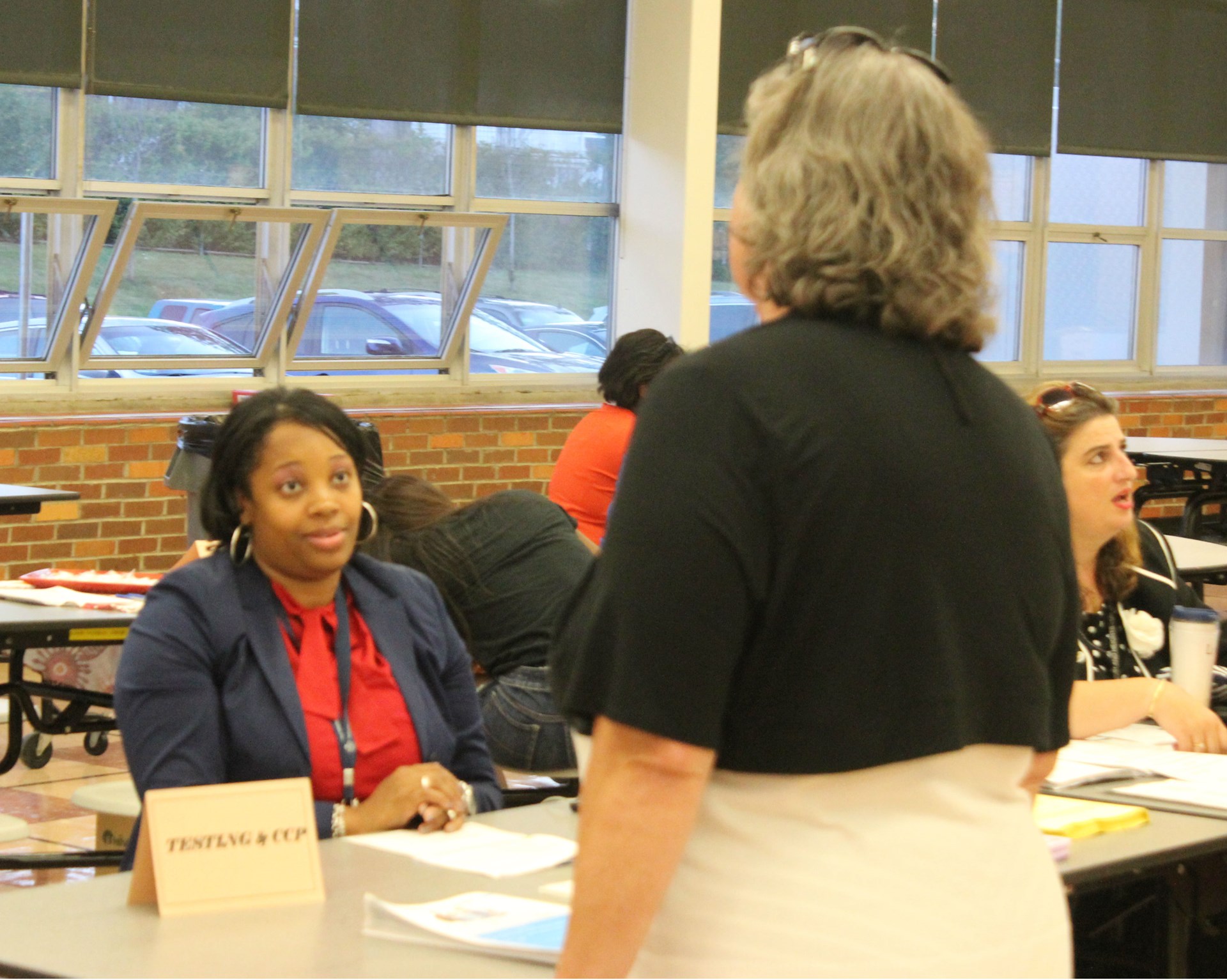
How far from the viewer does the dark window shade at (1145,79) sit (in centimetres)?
950

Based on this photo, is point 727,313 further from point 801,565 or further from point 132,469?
point 801,565

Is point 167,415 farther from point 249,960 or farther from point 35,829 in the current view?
point 249,960

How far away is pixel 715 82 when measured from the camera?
772 cm

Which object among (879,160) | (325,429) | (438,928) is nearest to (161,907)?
(438,928)

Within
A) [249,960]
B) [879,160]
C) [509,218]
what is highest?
[509,218]

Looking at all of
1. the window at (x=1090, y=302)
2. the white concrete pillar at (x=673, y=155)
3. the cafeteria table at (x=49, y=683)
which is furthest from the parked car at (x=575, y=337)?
the cafeteria table at (x=49, y=683)

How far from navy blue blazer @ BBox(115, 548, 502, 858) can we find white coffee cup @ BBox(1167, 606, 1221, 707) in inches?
49.1

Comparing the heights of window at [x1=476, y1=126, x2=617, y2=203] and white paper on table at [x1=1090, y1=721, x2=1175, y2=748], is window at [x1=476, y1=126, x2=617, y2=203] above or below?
above

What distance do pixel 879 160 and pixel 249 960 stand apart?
1.03 metres

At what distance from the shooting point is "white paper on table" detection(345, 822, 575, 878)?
2.03 m

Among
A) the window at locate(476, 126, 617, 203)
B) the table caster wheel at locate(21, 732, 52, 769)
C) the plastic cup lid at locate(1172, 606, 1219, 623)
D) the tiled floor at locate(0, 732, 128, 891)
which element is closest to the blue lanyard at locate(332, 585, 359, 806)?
the plastic cup lid at locate(1172, 606, 1219, 623)

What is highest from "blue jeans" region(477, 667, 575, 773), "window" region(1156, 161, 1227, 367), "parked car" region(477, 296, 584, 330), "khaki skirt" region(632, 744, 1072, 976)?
"window" region(1156, 161, 1227, 367)

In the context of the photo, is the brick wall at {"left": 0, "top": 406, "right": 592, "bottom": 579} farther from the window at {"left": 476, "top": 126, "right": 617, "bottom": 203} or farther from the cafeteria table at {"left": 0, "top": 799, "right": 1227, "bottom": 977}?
the cafeteria table at {"left": 0, "top": 799, "right": 1227, "bottom": 977}

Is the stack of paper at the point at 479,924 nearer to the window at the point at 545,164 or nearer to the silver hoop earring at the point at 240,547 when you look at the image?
the silver hoop earring at the point at 240,547
